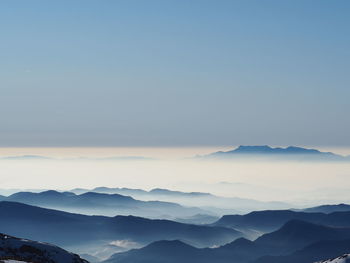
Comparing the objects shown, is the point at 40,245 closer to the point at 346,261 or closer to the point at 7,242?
the point at 7,242

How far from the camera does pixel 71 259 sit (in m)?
115

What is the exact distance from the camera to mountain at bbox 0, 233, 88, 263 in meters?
110

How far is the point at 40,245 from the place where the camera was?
11875 cm

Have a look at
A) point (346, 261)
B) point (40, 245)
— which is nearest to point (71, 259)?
point (40, 245)

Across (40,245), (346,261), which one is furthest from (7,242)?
(346,261)

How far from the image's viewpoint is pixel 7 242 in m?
114

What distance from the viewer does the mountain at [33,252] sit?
109544mm

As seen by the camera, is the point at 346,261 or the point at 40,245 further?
the point at 346,261

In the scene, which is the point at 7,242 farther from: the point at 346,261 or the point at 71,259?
the point at 346,261

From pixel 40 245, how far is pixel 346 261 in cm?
7791

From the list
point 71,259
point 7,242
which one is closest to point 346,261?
point 71,259

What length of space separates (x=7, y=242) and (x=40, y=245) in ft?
24.8

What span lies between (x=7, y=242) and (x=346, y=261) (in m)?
84.9

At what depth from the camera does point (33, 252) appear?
11319 centimetres
